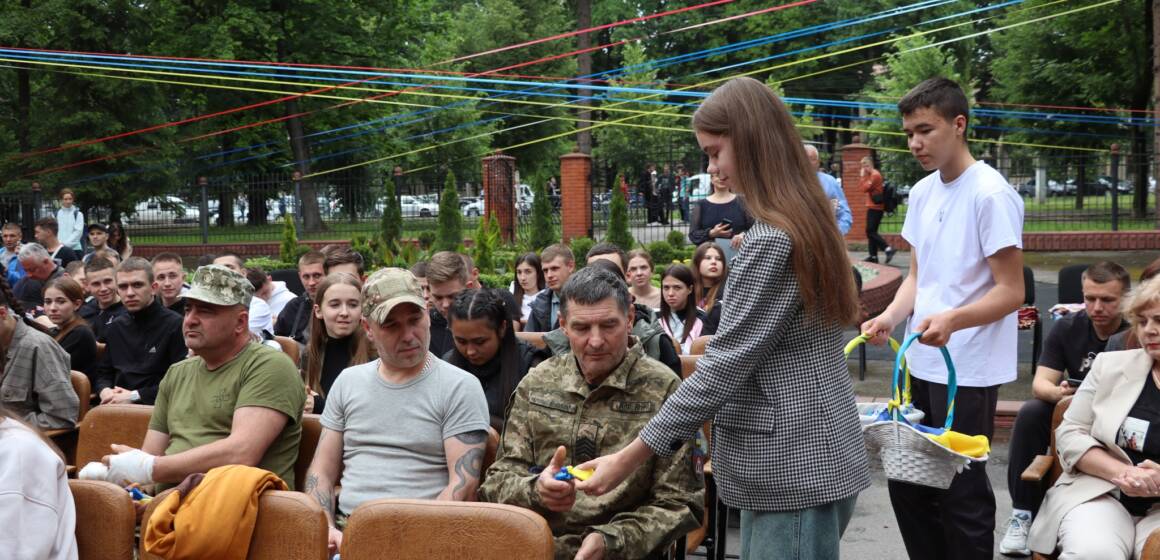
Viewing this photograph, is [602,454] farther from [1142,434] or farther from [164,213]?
[164,213]

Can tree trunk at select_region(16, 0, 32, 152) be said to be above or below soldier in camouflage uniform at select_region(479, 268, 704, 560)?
above

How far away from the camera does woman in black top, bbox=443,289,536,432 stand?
15.5 feet

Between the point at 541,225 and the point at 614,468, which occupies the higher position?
the point at 541,225

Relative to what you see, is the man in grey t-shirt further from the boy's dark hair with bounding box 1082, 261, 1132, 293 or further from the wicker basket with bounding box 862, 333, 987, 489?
the boy's dark hair with bounding box 1082, 261, 1132, 293

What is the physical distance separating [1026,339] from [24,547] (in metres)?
10.2

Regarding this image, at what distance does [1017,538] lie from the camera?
5.41 meters

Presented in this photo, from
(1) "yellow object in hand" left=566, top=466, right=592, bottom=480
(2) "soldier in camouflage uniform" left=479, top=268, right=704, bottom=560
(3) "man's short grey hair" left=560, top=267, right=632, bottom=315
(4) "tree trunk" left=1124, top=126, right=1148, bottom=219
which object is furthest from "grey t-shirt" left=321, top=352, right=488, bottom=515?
(4) "tree trunk" left=1124, top=126, right=1148, bottom=219

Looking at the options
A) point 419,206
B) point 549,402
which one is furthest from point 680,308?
point 419,206

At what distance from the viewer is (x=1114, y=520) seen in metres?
3.80

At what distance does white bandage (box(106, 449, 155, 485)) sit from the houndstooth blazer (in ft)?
7.05

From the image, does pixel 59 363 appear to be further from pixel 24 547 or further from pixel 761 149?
pixel 761 149

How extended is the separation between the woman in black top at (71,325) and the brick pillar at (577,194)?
51.0 ft

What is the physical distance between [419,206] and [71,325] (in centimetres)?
1876

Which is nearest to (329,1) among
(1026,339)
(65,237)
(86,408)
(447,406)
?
(65,237)
